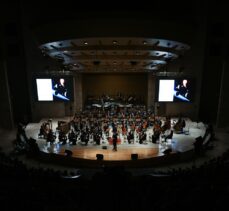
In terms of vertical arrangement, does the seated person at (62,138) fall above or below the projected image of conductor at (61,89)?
below

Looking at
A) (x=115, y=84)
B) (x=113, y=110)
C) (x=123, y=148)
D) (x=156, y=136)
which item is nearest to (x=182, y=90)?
(x=156, y=136)

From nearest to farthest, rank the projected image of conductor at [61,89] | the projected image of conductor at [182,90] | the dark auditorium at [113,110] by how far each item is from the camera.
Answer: the dark auditorium at [113,110] → the projected image of conductor at [61,89] → the projected image of conductor at [182,90]

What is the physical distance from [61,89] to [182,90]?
9279 mm

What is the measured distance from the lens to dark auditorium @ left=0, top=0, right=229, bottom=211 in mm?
6586

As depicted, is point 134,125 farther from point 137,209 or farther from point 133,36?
point 137,209

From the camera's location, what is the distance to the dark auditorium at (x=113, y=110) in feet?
21.6

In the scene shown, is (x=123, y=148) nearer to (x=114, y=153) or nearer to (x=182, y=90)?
(x=114, y=153)

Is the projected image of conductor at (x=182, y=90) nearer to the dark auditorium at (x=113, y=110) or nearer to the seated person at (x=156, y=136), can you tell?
the dark auditorium at (x=113, y=110)

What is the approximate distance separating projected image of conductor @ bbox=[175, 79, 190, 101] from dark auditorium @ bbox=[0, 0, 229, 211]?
0.25 feet

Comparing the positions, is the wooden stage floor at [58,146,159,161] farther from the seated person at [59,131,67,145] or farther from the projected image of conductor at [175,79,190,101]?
the projected image of conductor at [175,79,190,101]

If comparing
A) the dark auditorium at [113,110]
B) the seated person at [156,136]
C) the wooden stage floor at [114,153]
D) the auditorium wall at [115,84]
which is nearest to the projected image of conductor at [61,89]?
the dark auditorium at [113,110]

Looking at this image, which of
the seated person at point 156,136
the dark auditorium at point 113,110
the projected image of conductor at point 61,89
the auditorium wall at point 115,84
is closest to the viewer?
the dark auditorium at point 113,110

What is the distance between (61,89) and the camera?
1838 centimetres

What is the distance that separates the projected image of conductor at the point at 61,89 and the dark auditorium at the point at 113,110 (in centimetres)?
8
